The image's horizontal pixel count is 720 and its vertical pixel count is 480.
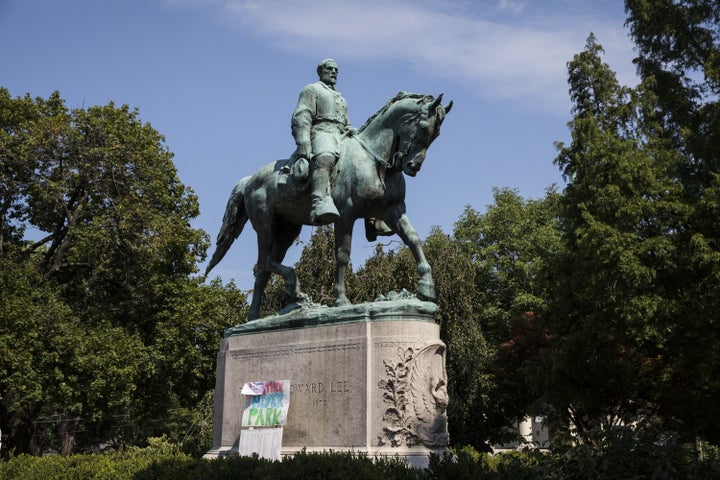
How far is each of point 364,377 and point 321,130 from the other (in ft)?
12.8

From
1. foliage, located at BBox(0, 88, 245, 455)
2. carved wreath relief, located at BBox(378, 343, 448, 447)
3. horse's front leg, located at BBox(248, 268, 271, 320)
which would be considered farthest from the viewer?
foliage, located at BBox(0, 88, 245, 455)

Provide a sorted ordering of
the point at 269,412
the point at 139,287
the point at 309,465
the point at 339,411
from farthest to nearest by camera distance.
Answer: the point at 139,287, the point at 269,412, the point at 339,411, the point at 309,465

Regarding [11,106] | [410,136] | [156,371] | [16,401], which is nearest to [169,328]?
[156,371]

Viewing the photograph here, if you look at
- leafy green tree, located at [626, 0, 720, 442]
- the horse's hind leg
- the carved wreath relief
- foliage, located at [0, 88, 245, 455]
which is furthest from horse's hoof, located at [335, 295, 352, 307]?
foliage, located at [0, 88, 245, 455]

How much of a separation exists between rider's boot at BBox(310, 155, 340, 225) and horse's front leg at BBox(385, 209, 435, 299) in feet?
2.70

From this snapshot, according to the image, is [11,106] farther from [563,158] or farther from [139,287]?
[563,158]

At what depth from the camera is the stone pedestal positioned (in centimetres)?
1016

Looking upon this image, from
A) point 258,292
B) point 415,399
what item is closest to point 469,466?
point 415,399

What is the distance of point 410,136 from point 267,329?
353cm

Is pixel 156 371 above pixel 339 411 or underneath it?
above

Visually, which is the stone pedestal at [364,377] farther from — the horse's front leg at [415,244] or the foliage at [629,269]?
the foliage at [629,269]

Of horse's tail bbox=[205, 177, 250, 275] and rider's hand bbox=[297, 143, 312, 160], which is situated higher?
rider's hand bbox=[297, 143, 312, 160]

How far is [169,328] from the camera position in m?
27.6

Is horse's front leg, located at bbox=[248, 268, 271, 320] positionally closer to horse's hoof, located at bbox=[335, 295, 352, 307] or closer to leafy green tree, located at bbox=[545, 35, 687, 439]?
horse's hoof, located at bbox=[335, 295, 352, 307]
